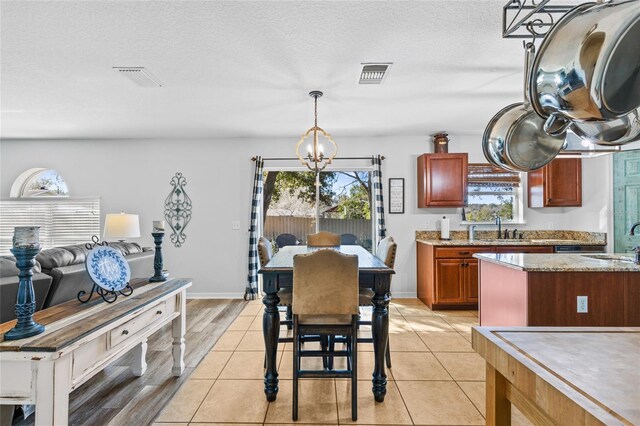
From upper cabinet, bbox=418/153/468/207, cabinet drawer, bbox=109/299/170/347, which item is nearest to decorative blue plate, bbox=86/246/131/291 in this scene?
cabinet drawer, bbox=109/299/170/347

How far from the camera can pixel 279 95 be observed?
3.43 metres

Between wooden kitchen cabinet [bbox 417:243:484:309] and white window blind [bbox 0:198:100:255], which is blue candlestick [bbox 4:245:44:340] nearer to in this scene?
wooden kitchen cabinet [bbox 417:243:484:309]

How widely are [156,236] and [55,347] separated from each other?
4.56 ft

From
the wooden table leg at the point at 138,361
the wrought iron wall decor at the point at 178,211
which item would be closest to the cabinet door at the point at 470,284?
the wooden table leg at the point at 138,361

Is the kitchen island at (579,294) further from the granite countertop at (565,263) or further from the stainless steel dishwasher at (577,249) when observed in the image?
the stainless steel dishwasher at (577,249)

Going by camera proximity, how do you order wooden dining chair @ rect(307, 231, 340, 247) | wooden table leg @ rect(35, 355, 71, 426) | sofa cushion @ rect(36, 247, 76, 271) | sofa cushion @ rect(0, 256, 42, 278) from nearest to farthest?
1. wooden table leg @ rect(35, 355, 71, 426)
2. sofa cushion @ rect(0, 256, 42, 278)
3. sofa cushion @ rect(36, 247, 76, 271)
4. wooden dining chair @ rect(307, 231, 340, 247)

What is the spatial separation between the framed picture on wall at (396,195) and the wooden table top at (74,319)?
3.55 metres

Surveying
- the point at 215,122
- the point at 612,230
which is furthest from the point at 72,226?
the point at 612,230

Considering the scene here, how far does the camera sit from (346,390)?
2424 mm

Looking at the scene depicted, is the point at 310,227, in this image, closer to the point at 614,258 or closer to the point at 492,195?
the point at 492,195

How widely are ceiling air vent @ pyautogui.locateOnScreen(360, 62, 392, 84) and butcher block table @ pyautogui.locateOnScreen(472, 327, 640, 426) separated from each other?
2.22 meters

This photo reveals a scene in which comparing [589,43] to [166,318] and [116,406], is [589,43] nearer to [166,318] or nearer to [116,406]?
[166,318]

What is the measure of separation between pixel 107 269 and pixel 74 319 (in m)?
0.43

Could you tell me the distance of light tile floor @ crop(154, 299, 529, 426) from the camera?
2096 mm
